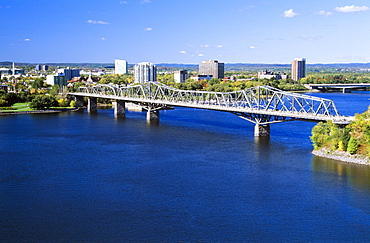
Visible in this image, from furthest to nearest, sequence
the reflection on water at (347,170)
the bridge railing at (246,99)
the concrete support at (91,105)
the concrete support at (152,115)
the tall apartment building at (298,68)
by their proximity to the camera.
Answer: the tall apartment building at (298,68), the concrete support at (91,105), the concrete support at (152,115), the bridge railing at (246,99), the reflection on water at (347,170)

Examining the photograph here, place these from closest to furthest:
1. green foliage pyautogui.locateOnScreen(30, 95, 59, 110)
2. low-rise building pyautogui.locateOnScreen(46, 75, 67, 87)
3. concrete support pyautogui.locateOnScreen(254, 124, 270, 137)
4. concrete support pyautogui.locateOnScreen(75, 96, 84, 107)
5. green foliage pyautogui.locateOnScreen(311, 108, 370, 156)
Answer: green foliage pyautogui.locateOnScreen(311, 108, 370, 156) → concrete support pyautogui.locateOnScreen(254, 124, 270, 137) → green foliage pyautogui.locateOnScreen(30, 95, 59, 110) → concrete support pyautogui.locateOnScreen(75, 96, 84, 107) → low-rise building pyautogui.locateOnScreen(46, 75, 67, 87)

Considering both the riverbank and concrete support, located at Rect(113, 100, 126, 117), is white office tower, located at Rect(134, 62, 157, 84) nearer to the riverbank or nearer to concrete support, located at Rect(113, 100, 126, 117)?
concrete support, located at Rect(113, 100, 126, 117)

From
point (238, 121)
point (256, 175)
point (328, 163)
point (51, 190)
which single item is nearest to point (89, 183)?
point (51, 190)

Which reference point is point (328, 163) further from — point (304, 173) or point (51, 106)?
point (51, 106)

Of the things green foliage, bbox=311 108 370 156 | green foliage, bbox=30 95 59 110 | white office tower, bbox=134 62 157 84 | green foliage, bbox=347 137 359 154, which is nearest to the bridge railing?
green foliage, bbox=311 108 370 156

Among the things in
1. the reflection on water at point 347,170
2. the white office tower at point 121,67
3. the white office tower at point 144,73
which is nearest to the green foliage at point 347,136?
the reflection on water at point 347,170

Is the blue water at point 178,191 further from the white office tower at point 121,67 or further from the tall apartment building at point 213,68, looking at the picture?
the white office tower at point 121,67

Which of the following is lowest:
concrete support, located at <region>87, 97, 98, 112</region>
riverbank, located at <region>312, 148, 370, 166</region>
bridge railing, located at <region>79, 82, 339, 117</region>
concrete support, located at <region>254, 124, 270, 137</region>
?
riverbank, located at <region>312, 148, 370, 166</region>
